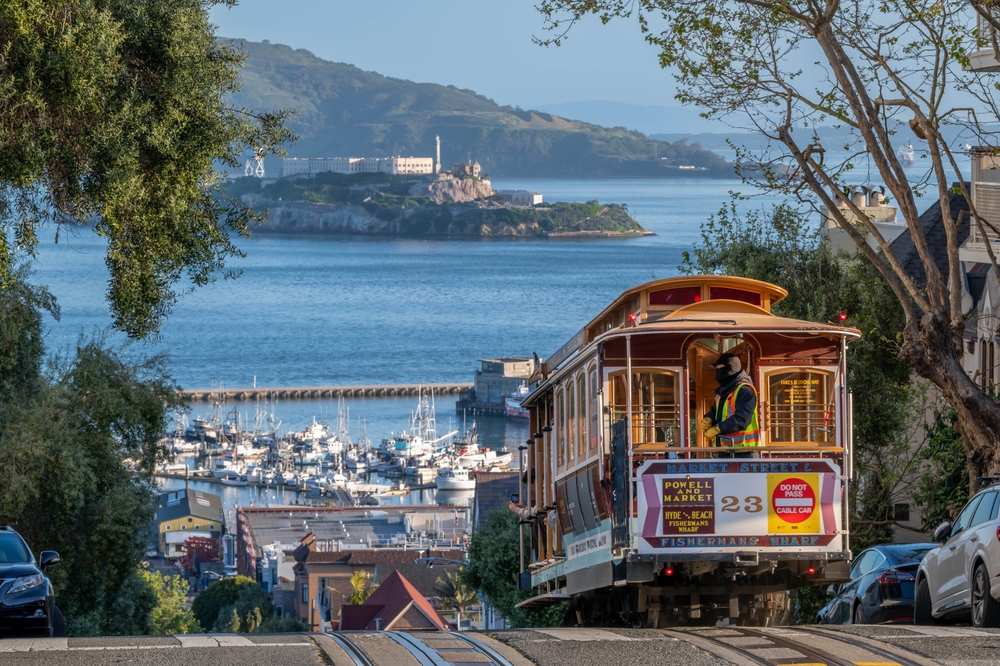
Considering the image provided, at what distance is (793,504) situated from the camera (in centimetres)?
1428

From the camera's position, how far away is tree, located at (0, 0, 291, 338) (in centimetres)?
1362

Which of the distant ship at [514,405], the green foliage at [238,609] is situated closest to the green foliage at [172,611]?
the green foliage at [238,609]

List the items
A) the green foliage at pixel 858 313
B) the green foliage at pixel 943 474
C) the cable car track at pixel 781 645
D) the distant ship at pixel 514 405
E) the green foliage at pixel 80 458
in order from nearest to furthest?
the cable car track at pixel 781 645 < the green foliage at pixel 80 458 < the green foliage at pixel 943 474 < the green foliage at pixel 858 313 < the distant ship at pixel 514 405

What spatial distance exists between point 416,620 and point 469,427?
85801 mm

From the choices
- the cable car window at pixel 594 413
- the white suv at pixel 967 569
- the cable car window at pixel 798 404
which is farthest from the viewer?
the cable car window at pixel 798 404

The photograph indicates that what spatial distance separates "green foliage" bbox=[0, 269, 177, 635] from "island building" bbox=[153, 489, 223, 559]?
287 ft

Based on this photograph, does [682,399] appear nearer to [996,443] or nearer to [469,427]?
[996,443]

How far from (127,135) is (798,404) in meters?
Answer: 7.58

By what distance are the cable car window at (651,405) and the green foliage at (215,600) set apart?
65.8m

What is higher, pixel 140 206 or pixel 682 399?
pixel 140 206

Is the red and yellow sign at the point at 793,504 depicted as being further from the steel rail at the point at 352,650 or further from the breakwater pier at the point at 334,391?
the breakwater pier at the point at 334,391

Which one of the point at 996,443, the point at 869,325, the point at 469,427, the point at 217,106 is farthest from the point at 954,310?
the point at 469,427

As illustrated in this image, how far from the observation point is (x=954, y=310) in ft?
56.7

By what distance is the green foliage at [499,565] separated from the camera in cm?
4095
